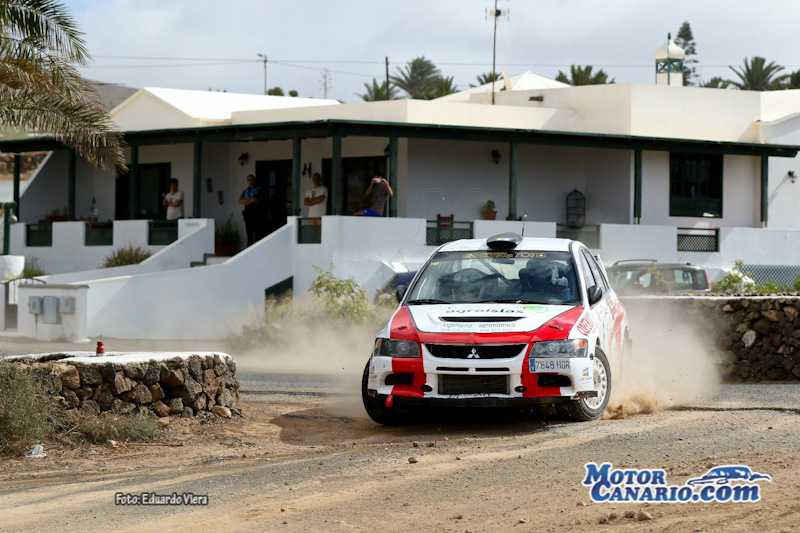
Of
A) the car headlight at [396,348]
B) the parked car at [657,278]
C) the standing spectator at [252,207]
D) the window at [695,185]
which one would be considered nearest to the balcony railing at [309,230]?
the standing spectator at [252,207]

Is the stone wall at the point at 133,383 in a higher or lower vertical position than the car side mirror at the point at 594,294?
lower

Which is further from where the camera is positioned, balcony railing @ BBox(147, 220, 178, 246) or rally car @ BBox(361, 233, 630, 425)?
balcony railing @ BBox(147, 220, 178, 246)

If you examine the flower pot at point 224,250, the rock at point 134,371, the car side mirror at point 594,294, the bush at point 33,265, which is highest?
the flower pot at point 224,250

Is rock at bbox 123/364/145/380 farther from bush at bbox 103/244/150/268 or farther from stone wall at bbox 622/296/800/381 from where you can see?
bush at bbox 103/244/150/268

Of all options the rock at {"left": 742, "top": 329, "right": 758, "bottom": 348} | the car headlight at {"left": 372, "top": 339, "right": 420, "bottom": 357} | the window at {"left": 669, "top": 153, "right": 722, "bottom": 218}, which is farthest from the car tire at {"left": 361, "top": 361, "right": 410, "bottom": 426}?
the window at {"left": 669, "top": 153, "right": 722, "bottom": 218}

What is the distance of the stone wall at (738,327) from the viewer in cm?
1581

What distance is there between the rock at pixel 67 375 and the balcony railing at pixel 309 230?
15.3 meters

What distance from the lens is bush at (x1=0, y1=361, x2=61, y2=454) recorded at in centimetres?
1014

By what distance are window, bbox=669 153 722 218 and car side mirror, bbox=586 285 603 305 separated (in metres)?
20.4

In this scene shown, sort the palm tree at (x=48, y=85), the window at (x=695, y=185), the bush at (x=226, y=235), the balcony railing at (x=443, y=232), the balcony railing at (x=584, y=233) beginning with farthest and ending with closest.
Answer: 1. the window at (x=695, y=185)
2. the bush at (x=226, y=235)
3. the balcony railing at (x=584, y=233)
4. the balcony railing at (x=443, y=232)
5. the palm tree at (x=48, y=85)

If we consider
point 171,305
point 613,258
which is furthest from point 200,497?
point 613,258

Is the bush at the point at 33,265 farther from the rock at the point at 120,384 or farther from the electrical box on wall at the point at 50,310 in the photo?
the rock at the point at 120,384

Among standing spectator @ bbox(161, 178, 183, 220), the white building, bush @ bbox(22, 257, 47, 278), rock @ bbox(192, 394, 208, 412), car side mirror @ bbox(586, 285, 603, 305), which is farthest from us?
standing spectator @ bbox(161, 178, 183, 220)

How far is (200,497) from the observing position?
26.1 ft
